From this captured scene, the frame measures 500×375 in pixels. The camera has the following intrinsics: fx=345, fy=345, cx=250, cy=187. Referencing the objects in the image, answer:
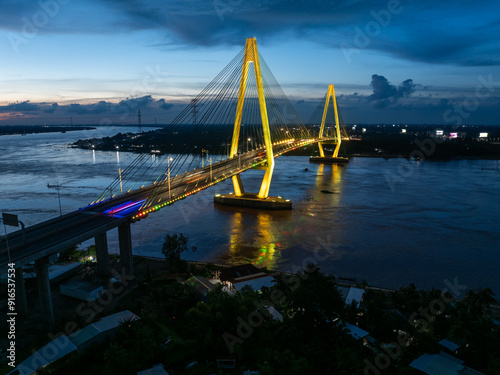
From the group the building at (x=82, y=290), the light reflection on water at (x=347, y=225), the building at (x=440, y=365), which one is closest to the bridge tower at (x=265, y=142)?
the light reflection on water at (x=347, y=225)

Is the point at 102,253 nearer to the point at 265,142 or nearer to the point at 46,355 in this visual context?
the point at 46,355

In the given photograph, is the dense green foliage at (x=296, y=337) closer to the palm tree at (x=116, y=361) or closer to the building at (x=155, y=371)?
the palm tree at (x=116, y=361)

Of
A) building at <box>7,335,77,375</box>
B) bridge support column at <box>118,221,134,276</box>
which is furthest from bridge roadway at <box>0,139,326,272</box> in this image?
building at <box>7,335,77,375</box>

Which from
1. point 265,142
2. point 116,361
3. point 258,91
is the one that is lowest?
point 116,361

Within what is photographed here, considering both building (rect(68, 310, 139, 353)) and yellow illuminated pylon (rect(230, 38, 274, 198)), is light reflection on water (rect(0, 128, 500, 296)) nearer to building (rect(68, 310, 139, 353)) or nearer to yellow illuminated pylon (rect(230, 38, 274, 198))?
yellow illuminated pylon (rect(230, 38, 274, 198))

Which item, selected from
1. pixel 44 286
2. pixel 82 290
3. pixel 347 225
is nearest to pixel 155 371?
pixel 44 286

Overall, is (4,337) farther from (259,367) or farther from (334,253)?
(334,253)
